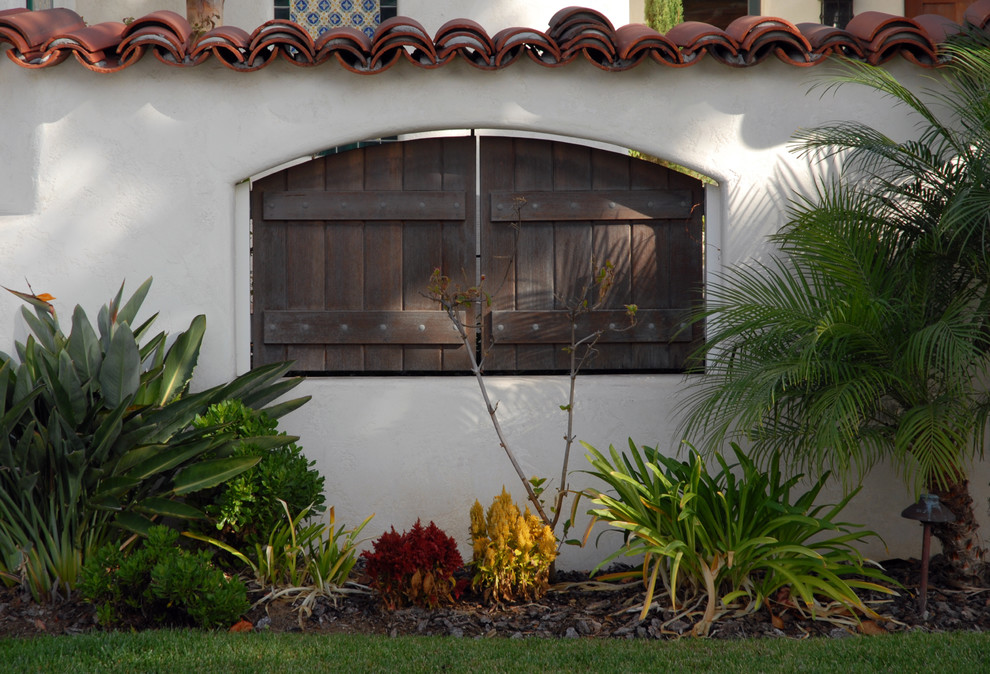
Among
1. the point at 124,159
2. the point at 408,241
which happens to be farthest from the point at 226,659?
the point at 124,159

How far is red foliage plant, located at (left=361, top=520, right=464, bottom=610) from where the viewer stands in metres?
4.19

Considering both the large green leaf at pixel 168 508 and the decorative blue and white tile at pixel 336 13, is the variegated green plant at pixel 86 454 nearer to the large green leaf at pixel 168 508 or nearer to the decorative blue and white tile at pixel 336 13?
the large green leaf at pixel 168 508

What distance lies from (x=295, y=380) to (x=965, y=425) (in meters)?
3.37

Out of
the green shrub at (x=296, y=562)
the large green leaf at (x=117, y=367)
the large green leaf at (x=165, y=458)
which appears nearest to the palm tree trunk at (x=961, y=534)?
the green shrub at (x=296, y=562)

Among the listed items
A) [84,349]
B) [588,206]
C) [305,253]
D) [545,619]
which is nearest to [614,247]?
[588,206]

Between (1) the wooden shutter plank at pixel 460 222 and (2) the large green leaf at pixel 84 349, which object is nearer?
Result: (2) the large green leaf at pixel 84 349

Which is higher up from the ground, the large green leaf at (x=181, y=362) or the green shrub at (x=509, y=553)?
the large green leaf at (x=181, y=362)

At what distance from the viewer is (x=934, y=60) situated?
15.9 feet

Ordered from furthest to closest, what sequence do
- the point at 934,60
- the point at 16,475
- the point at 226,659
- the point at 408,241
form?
the point at 408,241
the point at 934,60
the point at 16,475
the point at 226,659

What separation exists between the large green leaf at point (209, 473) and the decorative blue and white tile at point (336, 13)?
5.23 metres

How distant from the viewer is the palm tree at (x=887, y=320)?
4.06 m

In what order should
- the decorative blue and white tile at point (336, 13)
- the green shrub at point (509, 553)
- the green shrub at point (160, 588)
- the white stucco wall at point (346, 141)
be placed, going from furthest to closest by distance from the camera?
the decorative blue and white tile at point (336, 13), the white stucco wall at point (346, 141), the green shrub at point (509, 553), the green shrub at point (160, 588)

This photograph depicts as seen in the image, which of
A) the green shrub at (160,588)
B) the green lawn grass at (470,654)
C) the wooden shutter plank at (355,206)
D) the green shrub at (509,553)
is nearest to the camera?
the green lawn grass at (470,654)

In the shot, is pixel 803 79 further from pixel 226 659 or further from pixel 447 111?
pixel 226 659
